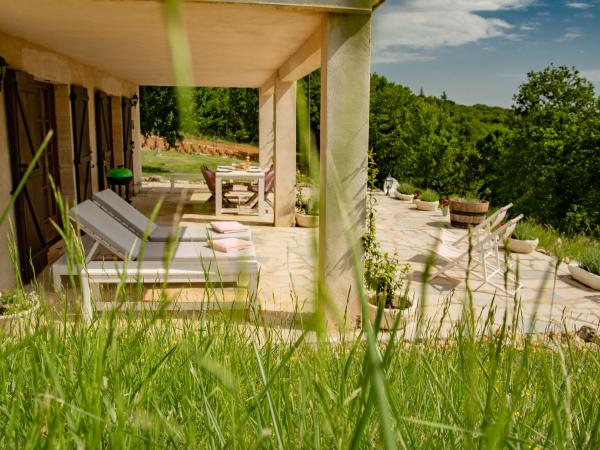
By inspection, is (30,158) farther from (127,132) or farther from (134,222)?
(127,132)

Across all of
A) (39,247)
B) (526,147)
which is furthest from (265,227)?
(526,147)

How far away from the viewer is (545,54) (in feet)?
474

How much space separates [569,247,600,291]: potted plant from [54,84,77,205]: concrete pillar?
726 cm

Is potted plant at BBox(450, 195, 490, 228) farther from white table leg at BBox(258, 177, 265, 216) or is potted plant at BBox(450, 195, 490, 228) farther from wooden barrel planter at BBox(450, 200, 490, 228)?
white table leg at BBox(258, 177, 265, 216)

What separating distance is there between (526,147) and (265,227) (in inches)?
951

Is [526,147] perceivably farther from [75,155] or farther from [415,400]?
[415,400]

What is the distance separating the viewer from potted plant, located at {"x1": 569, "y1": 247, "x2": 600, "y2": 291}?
7.68 meters

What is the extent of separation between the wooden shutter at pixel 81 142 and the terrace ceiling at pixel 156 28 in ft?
2.01

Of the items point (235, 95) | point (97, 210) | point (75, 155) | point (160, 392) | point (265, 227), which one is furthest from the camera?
point (235, 95)

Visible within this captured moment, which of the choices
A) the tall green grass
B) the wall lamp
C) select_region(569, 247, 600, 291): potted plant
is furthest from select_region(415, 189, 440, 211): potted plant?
the tall green grass

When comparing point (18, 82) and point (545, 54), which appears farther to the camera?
point (545, 54)

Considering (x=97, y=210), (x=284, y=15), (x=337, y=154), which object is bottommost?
(x=97, y=210)

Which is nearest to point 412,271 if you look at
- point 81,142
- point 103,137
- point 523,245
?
point 523,245

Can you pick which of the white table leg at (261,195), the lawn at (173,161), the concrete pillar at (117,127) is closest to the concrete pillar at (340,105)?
the white table leg at (261,195)
